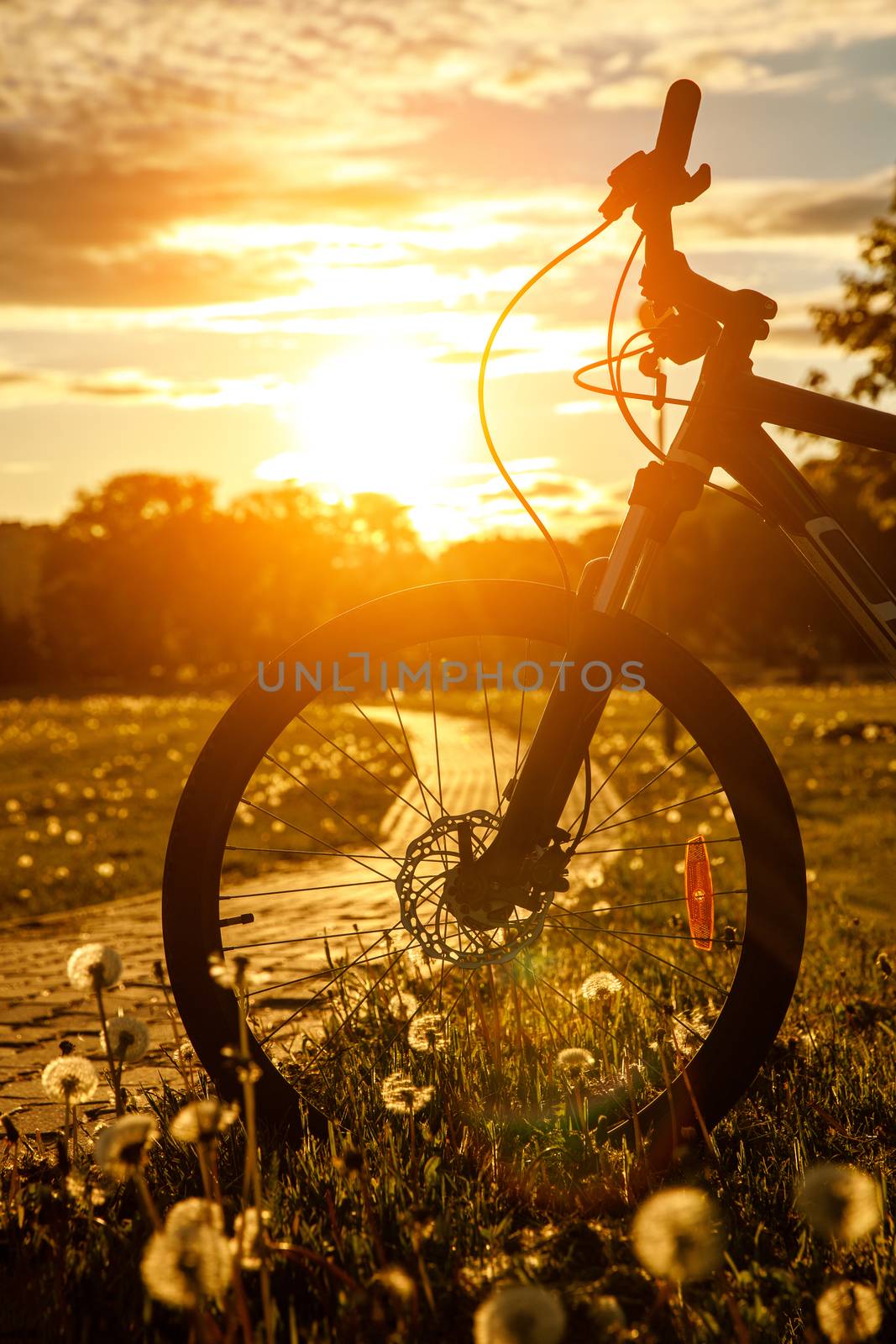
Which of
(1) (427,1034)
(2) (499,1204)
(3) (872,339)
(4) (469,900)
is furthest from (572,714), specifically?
(3) (872,339)

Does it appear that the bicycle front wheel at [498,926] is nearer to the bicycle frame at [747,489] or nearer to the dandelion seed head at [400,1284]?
the bicycle frame at [747,489]

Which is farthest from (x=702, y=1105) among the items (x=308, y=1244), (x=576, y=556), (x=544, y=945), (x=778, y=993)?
(x=576, y=556)

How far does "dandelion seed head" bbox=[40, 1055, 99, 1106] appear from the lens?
6.90 ft

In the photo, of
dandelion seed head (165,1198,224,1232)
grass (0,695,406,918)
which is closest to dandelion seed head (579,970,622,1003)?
dandelion seed head (165,1198,224,1232)

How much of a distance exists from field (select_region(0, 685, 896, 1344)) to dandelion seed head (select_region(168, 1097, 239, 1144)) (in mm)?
188

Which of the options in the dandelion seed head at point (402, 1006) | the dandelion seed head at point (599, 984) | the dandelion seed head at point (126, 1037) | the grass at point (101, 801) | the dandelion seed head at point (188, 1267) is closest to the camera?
the dandelion seed head at point (188, 1267)

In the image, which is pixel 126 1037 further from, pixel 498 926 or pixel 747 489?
pixel 747 489

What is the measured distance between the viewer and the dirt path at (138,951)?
140 inches

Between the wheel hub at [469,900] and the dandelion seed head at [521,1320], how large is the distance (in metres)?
1.18

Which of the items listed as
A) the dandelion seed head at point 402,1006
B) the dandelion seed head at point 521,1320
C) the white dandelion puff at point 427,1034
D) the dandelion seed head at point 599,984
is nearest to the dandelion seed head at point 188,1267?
the dandelion seed head at point 521,1320

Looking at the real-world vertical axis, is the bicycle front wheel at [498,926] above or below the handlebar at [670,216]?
below

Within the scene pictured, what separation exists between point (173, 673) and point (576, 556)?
20530mm

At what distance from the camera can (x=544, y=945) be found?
4.85 metres

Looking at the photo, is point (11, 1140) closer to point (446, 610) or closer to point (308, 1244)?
point (308, 1244)
